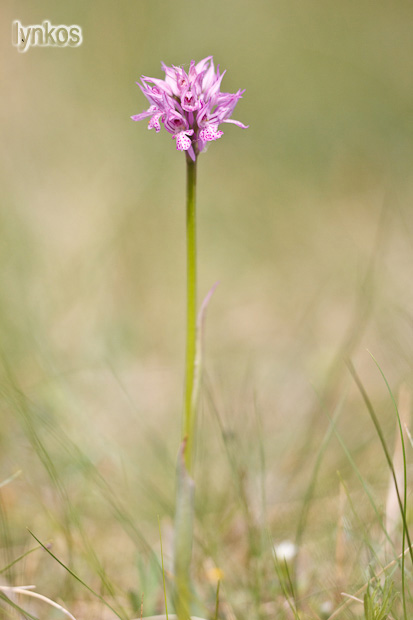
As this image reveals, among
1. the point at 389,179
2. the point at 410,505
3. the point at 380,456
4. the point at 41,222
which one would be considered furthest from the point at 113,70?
the point at 410,505

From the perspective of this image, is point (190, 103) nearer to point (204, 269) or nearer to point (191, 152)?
point (191, 152)

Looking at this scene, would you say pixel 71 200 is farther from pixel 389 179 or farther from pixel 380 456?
pixel 380 456

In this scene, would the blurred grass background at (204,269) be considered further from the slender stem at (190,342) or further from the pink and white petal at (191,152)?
the pink and white petal at (191,152)

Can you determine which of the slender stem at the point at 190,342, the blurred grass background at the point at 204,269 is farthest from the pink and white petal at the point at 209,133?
the blurred grass background at the point at 204,269

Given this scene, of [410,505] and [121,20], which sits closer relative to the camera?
[410,505]

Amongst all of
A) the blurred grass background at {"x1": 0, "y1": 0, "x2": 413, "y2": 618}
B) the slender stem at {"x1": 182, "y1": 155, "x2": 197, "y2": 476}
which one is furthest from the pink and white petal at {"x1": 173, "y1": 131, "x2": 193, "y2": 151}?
the blurred grass background at {"x1": 0, "y1": 0, "x2": 413, "y2": 618}

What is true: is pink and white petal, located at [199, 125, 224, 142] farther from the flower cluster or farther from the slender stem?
the slender stem

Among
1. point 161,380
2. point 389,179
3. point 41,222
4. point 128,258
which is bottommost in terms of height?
point 161,380
